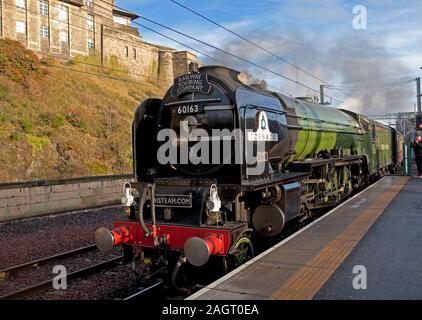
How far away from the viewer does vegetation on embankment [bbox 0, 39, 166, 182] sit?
21.2 meters

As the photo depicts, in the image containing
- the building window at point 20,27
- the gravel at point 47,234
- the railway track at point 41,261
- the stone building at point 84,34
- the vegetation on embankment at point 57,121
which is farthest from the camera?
the stone building at point 84,34

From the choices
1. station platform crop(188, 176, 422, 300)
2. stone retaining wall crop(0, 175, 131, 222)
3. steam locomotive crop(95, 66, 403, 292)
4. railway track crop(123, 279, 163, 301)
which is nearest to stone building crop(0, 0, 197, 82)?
stone retaining wall crop(0, 175, 131, 222)

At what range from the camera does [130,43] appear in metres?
53.1

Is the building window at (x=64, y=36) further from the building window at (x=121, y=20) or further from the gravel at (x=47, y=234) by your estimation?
the gravel at (x=47, y=234)

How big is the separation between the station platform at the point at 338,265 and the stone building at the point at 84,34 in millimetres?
36927

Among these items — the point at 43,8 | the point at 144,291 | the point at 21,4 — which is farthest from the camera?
the point at 43,8

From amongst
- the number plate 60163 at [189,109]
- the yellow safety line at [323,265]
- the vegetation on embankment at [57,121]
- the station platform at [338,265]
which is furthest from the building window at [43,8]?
the yellow safety line at [323,265]

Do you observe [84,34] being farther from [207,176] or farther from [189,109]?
[207,176]

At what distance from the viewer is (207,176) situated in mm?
6148

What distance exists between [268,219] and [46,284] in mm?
3574

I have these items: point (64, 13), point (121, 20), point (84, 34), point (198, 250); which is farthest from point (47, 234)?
point (121, 20)

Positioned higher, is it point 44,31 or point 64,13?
point 64,13

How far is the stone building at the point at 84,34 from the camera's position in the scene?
38.8m
